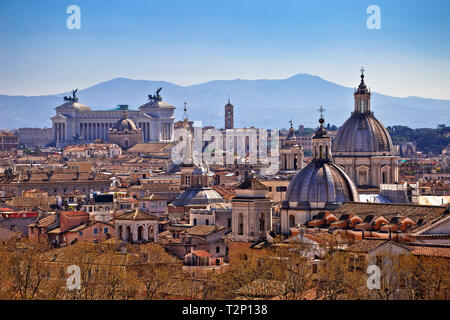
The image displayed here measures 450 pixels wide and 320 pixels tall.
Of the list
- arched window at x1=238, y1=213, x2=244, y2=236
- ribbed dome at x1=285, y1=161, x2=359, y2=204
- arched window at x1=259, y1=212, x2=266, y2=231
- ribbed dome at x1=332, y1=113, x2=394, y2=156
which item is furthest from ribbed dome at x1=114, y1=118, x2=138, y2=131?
arched window at x1=259, y1=212, x2=266, y2=231

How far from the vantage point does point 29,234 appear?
58.2m

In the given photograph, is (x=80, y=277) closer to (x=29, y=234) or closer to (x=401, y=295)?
(x=401, y=295)

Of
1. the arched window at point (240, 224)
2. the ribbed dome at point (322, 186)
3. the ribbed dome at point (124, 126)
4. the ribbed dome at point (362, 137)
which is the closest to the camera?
the arched window at point (240, 224)

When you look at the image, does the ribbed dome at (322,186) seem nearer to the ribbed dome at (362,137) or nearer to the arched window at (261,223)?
the arched window at (261,223)

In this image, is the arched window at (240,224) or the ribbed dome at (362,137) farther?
the ribbed dome at (362,137)

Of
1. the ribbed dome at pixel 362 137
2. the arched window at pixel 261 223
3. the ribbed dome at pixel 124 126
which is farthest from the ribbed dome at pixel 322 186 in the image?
the ribbed dome at pixel 124 126

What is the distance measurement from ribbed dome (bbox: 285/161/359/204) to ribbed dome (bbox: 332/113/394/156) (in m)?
18.6

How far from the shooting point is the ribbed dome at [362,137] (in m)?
71.3

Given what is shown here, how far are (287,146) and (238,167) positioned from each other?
35723mm

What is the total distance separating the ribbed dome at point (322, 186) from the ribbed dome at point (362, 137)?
61.1 feet

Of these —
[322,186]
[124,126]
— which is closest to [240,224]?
[322,186]

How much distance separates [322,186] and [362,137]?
65.6ft

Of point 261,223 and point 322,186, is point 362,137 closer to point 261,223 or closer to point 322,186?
point 322,186

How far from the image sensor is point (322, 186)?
170ft
